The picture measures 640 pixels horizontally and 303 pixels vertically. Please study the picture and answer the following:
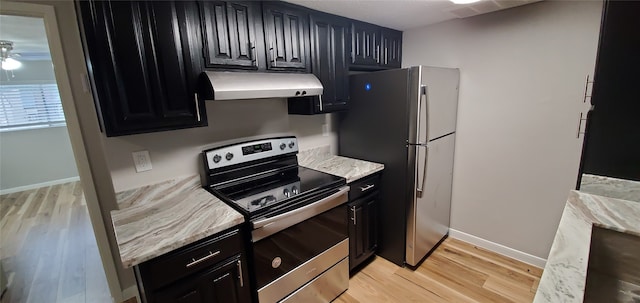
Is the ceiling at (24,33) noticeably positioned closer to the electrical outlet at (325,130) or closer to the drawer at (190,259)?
the drawer at (190,259)

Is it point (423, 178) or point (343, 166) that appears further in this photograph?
point (343, 166)

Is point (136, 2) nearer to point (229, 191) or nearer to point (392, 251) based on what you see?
point (229, 191)

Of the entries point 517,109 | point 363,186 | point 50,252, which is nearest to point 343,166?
point 363,186

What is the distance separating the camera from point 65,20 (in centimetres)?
163

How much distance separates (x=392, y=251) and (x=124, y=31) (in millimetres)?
2377

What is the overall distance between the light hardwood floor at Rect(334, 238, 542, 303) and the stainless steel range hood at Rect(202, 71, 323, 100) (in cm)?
155

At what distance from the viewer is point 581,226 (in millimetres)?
957

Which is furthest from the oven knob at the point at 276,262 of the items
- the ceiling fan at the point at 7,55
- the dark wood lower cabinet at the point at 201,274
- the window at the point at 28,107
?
the window at the point at 28,107

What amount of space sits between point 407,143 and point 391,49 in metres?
1.14

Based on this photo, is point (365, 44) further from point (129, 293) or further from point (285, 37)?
point (129, 293)

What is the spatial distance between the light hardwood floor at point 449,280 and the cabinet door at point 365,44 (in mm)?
1824

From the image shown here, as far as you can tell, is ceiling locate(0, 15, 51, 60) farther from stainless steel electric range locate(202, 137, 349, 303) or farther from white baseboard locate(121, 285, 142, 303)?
white baseboard locate(121, 285, 142, 303)

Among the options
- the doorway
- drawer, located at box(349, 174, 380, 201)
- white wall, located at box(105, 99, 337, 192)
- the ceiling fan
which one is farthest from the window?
drawer, located at box(349, 174, 380, 201)

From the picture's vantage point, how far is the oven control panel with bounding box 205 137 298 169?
176 cm
